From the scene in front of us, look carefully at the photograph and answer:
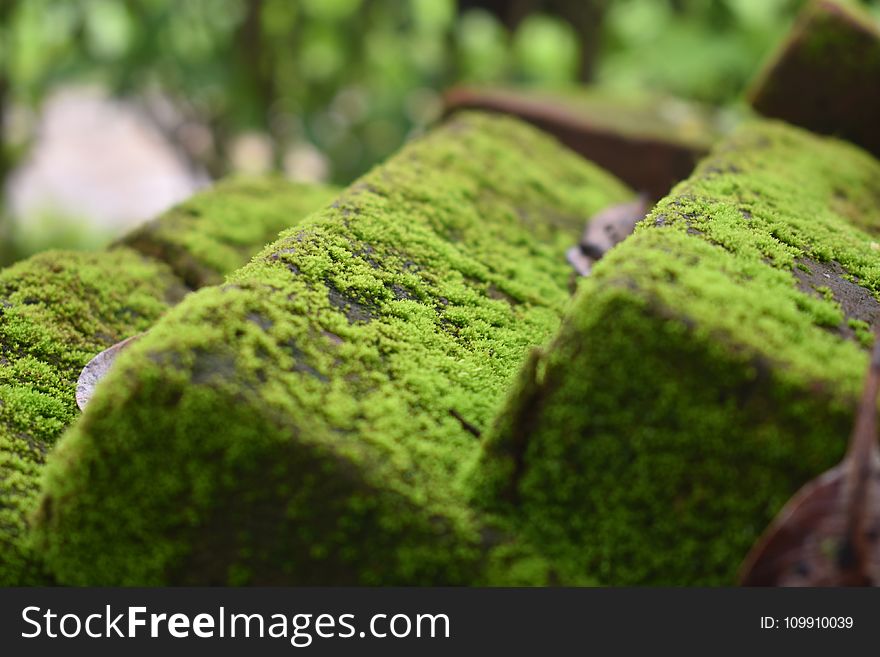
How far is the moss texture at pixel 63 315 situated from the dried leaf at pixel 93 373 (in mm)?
69

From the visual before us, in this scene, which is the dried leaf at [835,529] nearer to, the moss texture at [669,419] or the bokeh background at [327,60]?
the moss texture at [669,419]

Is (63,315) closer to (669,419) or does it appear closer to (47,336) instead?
(47,336)

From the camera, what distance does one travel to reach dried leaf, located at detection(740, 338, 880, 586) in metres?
0.96

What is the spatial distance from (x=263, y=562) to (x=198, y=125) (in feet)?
16.6

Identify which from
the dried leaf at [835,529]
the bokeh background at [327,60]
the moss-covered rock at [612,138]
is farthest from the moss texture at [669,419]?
the bokeh background at [327,60]

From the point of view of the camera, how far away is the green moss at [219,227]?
1.93m

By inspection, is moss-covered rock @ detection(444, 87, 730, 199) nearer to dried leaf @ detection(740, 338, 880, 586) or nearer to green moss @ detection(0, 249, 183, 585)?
green moss @ detection(0, 249, 183, 585)

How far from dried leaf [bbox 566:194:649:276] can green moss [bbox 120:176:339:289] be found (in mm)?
680

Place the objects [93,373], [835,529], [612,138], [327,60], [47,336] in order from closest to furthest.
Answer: [835,529] → [93,373] → [47,336] → [612,138] → [327,60]

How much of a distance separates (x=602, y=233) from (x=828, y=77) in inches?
39.2

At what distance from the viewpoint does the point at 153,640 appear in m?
1.08

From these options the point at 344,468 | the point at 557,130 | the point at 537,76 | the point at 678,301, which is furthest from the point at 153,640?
the point at 537,76

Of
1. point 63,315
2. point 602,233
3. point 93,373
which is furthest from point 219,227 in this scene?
point 602,233

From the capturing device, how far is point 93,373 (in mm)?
1405
